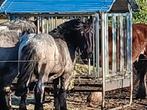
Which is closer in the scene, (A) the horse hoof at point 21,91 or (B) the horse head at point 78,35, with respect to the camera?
(A) the horse hoof at point 21,91

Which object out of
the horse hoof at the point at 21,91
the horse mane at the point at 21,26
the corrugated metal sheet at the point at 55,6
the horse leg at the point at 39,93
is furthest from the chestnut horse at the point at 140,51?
the horse hoof at the point at 21,91

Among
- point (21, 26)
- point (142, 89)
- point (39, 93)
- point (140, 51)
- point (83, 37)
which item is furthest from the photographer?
point (140, 51)

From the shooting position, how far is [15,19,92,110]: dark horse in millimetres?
8906

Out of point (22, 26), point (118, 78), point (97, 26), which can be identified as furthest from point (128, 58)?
point (22, 26)

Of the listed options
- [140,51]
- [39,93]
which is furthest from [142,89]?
[39,93]

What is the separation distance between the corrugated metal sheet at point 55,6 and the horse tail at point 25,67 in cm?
209

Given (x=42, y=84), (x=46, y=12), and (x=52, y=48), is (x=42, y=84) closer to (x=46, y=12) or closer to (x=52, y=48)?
(x=52, y=48)

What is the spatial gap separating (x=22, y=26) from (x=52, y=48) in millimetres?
1471

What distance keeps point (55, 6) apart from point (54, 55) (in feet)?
8.47

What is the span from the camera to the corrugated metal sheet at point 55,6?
35.8 feet

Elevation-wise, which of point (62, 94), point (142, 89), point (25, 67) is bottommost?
point (142, 89)

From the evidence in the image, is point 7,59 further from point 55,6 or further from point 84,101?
point 84,101

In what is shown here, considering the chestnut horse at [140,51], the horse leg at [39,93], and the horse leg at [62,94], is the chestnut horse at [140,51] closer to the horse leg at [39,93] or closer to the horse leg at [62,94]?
the horse leg at [62,94]

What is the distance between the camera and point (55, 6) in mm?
11523
